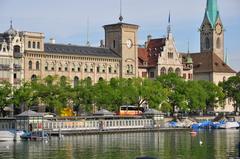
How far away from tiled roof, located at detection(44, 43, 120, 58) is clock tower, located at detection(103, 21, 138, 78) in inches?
67.1

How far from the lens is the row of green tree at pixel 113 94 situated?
12950 cm

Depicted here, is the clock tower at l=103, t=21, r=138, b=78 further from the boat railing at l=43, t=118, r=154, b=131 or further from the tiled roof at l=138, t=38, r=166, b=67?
the boat railing at l=43, t=118, r=154, b=131

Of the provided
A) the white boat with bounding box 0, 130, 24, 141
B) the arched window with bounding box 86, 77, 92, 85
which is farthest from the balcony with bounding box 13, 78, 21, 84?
the white boat with bounding box 0, 130, 24, 141

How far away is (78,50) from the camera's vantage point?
155 meters

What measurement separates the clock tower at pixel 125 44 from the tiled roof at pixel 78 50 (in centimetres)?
171

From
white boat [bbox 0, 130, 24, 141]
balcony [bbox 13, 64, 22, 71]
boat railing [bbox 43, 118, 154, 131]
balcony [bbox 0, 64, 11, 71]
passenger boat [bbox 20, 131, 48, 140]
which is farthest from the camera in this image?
balcony [bbox 13, 64, 22, 71]

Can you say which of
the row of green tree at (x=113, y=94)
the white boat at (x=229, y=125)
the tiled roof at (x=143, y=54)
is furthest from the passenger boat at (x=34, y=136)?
the tiled roof at (x=143, y=54)

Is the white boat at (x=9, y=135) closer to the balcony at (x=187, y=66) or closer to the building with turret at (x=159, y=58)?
the building with turret at (x=159, y=58)

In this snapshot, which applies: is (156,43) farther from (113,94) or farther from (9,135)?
(9,135)

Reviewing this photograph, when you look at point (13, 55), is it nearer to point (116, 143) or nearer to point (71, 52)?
point (71, 52)

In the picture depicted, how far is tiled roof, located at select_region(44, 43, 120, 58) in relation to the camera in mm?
149250

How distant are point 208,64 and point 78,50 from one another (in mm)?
43344

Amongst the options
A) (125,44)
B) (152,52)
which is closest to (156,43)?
(152,52)

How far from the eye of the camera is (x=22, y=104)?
13050cm
